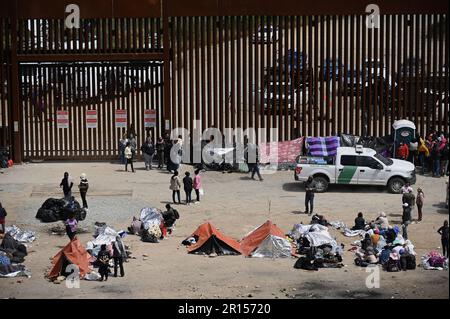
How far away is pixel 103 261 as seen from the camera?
2408 centimetres

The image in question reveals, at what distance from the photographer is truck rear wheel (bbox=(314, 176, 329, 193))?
33.8 meters

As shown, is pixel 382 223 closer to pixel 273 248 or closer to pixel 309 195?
pixel 273 248

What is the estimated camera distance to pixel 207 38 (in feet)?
128

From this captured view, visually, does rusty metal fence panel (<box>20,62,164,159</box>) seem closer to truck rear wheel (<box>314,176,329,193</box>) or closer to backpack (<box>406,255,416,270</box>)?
truck rear wheel (<box>314,176,329,193</box>)

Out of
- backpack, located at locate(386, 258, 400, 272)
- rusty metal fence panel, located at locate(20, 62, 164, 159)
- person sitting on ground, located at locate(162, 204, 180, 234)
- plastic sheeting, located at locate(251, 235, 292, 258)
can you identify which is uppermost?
rusty metal fence panel, located at locate(20, 62, 164, 159)

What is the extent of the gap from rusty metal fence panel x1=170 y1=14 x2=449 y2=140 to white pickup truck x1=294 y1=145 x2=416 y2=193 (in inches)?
208

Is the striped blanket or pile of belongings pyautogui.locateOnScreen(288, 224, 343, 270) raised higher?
the striped blanket

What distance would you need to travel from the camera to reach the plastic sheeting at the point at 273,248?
2656cm

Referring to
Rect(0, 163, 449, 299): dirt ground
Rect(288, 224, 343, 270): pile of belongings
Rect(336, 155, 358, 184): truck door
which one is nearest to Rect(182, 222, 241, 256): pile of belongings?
Rect(0, 163, 449, 299): dirt ground

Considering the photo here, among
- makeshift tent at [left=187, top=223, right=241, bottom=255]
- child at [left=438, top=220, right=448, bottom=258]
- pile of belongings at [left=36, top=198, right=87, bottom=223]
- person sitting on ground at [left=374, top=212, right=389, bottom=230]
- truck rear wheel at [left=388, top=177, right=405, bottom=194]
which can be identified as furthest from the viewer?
truck rear wheel at [left=388, top=177, right=405, bottom=194]

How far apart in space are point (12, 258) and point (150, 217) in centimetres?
449

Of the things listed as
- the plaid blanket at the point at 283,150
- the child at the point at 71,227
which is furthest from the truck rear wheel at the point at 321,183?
the child at the point at 71,227

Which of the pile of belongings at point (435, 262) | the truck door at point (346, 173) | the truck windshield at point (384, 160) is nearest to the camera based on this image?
the pile of belongings at point (435, 262)

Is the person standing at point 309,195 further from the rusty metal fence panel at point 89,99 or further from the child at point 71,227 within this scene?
the rusty metal fence panel at point 89,99
